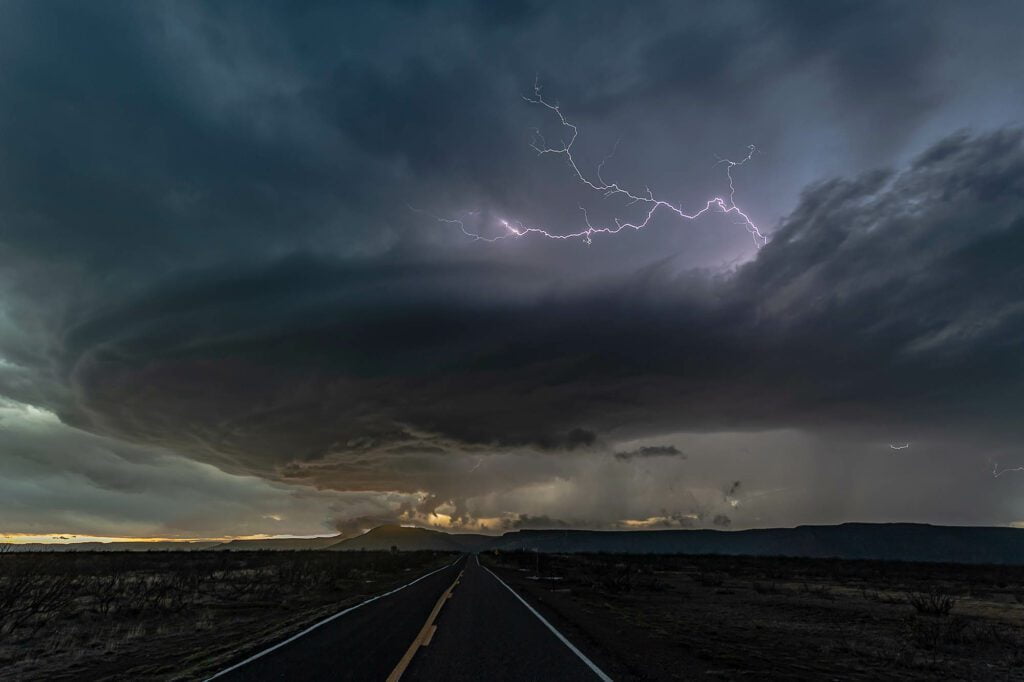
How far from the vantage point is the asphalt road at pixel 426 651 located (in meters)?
9.30

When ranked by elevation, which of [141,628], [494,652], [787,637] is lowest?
[787,637]

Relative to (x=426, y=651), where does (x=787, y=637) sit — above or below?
below

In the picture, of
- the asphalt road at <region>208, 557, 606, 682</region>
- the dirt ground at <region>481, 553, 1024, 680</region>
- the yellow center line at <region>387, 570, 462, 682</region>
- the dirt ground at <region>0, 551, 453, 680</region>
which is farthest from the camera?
the dirt ground at <region>481, 553, 1024, 680</region>

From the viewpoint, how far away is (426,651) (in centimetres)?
1123

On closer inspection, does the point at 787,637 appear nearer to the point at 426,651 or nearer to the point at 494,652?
the point at 494,652

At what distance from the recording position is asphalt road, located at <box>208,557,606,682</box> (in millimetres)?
9297

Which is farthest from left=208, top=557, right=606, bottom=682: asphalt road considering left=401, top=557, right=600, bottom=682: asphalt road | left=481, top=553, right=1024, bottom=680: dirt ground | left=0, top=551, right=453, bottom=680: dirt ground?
left=0, top=551, right=453, bottom=680: dirt ground

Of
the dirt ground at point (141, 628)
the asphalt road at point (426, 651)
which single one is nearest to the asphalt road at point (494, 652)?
the asphalt road at point (426, 651)

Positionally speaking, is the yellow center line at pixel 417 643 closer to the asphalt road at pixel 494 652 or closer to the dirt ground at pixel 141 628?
the asphalt road at pixel 494 652

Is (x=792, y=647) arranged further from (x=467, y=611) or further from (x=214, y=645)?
(x=214, y=645)

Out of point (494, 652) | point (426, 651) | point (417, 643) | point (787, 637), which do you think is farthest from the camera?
point (787, 637)

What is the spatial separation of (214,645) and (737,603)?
24.1 meters

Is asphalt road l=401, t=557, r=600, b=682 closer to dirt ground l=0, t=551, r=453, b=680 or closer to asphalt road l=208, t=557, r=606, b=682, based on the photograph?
asphalt road l=208, t=557, r=606, b=682

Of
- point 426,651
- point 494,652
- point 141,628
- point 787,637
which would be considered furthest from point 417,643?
point 787,637
